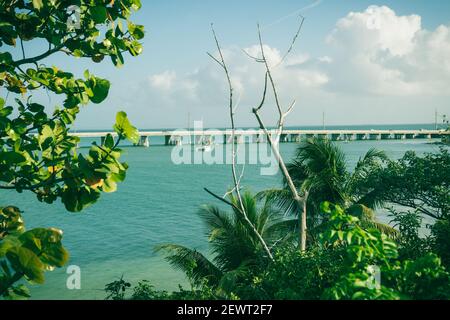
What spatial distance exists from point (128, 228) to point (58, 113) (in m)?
18.6

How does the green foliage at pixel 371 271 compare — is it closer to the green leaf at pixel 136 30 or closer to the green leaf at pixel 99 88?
the green leaf at pixel 99 88

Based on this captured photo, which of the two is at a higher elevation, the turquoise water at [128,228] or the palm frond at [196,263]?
the palm frond at [196,263]

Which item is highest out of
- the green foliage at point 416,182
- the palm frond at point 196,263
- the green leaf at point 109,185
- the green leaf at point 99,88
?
the green leaf at point 99,88

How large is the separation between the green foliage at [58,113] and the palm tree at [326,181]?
23.2 ft

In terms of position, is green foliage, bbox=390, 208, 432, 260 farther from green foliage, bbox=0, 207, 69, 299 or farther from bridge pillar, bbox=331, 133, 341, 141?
bridge pillar, bbox=331, 133, 341, 141

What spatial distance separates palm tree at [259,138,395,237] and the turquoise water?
6.42 meters

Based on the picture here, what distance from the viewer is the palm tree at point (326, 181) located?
9.14 m

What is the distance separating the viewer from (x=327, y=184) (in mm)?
9406

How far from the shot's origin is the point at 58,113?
2.79 m

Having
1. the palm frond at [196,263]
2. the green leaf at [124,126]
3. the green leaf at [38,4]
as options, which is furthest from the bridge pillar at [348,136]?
the green leaf at [124,126]

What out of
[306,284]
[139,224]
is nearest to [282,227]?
[306,284]

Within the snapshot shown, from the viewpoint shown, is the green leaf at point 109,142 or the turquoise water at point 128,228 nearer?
the green leaf at point 109,142

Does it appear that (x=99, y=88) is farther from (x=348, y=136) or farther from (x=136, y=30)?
(x=348, y=136)

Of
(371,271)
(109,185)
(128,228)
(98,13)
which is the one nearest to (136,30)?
(98,13)
